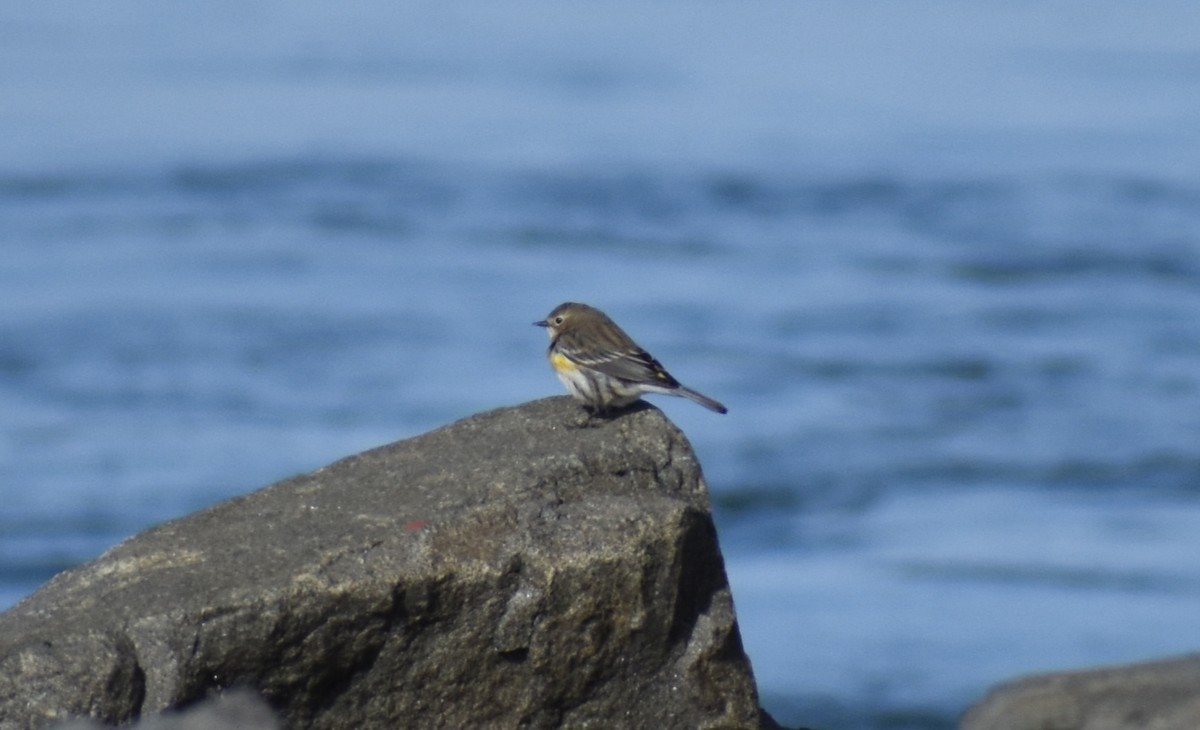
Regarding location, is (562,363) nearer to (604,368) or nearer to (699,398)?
(604,368)

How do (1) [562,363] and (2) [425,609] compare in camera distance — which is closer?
(2) [425,609]

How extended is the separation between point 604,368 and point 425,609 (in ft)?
6.85

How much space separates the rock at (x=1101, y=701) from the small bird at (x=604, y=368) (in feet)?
6.67

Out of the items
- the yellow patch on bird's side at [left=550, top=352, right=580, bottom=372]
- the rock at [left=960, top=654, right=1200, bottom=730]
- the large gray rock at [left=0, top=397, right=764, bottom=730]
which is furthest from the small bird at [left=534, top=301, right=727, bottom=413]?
the rock at [left=960, top=654, right=1200, bottom=730]

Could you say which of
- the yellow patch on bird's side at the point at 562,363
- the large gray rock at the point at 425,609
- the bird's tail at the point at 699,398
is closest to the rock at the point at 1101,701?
the large gray rock at the point at 425,609

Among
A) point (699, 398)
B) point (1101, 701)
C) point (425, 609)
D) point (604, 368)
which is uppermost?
point (604, 368)

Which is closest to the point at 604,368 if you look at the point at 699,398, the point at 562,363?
the point at 562,363

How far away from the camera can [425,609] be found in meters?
7.82

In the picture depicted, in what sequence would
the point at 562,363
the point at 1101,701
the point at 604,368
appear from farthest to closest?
the point at 562,363 < the point at 604,368 < the point at 1101,701

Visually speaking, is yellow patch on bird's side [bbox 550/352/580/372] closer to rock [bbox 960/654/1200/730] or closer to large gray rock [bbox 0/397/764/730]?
large gray rock [bbox 0/397/764/730]

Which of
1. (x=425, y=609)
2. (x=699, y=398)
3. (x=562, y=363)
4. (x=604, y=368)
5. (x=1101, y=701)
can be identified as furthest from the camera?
(x=699, y=398)

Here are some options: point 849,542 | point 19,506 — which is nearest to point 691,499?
point 849,542

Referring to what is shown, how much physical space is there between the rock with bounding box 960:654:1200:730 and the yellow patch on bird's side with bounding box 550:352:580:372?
260cm

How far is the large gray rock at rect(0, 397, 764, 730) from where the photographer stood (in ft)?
24.5
